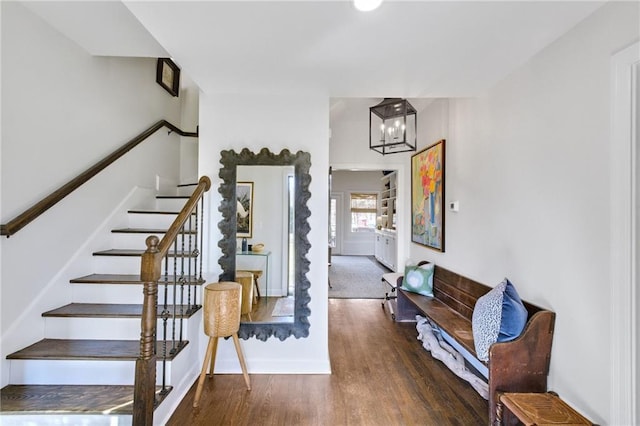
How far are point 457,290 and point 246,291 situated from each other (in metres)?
1.98

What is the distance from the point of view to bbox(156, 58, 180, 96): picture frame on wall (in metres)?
3.55

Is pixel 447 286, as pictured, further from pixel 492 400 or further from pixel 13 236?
pixel 13 236

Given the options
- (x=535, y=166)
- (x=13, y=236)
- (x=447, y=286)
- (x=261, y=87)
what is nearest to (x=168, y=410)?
(x=13, y=236)

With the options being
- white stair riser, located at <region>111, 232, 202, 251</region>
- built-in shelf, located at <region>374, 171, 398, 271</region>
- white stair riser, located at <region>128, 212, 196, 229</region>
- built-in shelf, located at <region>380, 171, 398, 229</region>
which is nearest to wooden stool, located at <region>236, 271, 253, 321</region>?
white stair riser, located at <region>111, 232, 202, 251</region>

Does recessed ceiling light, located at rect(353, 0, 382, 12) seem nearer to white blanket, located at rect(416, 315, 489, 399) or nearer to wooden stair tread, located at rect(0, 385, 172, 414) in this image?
wooden stair tread, located at rect(0, 385, 172, 414)

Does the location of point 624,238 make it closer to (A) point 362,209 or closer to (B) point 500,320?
(B) point 500,320

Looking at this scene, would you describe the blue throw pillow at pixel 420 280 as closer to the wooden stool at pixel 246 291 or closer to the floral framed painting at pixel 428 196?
the floral framed painting at pixel 428 196

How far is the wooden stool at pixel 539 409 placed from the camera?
4.71 ft

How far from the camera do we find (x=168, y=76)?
3.83 meters

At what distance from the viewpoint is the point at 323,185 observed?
8.55 feet

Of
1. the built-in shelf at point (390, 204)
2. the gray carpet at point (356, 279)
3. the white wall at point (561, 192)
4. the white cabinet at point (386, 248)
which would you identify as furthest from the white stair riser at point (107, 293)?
the built-in shelf at point (390, 204)

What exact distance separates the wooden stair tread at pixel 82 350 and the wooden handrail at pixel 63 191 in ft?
Answer: 2.44

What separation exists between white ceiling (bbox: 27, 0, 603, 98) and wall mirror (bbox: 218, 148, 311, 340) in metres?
0.64

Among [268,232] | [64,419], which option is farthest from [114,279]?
[268,232]
